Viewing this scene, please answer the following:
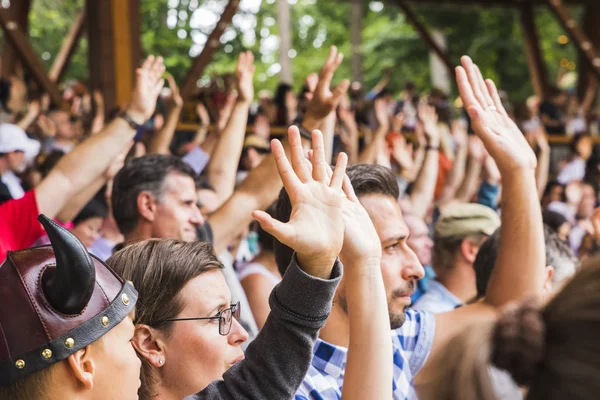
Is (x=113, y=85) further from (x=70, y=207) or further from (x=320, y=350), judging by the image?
(x=320, y=350)

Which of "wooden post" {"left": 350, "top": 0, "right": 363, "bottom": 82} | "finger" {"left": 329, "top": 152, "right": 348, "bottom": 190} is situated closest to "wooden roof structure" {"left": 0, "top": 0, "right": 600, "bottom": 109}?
"finger" {"left": 329, "top": 152, "right": 348, "bottom": 190}

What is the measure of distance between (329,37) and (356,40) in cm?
648

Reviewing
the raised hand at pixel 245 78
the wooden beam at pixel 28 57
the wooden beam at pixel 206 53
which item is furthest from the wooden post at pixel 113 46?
the raised hand at pixel 245 78

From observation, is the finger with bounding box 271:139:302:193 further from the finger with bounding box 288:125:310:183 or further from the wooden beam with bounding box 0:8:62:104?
the wooden beam with bounding box 0:8:62:104

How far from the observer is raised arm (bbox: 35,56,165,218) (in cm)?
306

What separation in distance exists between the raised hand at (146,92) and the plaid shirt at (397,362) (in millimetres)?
1323

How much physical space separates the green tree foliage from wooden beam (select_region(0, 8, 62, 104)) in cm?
384

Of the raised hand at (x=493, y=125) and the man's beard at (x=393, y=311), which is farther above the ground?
the raised hand at (x=493, y=125)

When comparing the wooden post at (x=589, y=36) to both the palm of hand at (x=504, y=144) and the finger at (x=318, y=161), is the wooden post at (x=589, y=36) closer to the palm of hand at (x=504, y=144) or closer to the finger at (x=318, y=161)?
the palm of hand at (x=504, y=144)

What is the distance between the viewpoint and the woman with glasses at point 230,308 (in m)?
1.72

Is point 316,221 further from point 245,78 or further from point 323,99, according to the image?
point 245,78

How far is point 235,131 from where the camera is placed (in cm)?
402

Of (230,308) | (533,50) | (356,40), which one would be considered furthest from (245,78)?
(356,40)

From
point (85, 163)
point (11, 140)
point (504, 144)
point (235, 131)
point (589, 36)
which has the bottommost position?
point (589, 36)
